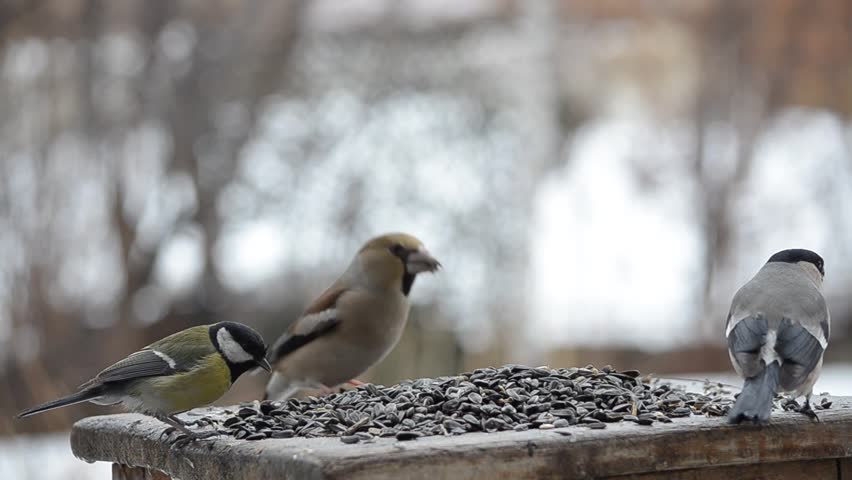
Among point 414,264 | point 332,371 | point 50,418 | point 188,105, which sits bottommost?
point 50,418

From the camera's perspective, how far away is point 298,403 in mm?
2818

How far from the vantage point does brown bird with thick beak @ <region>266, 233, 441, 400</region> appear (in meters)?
3.71

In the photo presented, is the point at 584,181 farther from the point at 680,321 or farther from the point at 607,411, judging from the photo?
the point at 607,411

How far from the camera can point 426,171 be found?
21.4 feet

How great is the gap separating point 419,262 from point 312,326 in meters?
0.44

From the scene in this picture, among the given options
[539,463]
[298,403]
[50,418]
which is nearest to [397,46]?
[50,418]

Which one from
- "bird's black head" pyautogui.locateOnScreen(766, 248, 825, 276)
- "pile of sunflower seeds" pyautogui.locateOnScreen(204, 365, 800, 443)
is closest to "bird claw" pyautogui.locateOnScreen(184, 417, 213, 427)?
"pile of sunflower seeds" pyautogui.locateOnScreen(204, 365, 800, 443)

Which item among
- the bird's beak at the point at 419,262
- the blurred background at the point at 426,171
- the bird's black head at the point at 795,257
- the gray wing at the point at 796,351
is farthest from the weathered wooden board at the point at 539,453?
the blurred background at the point at 426,171

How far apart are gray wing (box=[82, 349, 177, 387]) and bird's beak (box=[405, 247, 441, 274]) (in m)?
1.17

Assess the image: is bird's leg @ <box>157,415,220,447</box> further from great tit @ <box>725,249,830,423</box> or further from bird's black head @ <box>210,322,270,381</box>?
great tit @ <box>725,249,830,423</box>

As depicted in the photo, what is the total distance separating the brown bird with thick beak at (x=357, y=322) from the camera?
12.2 ft

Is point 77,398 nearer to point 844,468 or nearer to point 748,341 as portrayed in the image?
point 748,341

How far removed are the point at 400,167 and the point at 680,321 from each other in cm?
215

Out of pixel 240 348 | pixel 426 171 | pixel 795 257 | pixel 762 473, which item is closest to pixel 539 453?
pixel 762 473
